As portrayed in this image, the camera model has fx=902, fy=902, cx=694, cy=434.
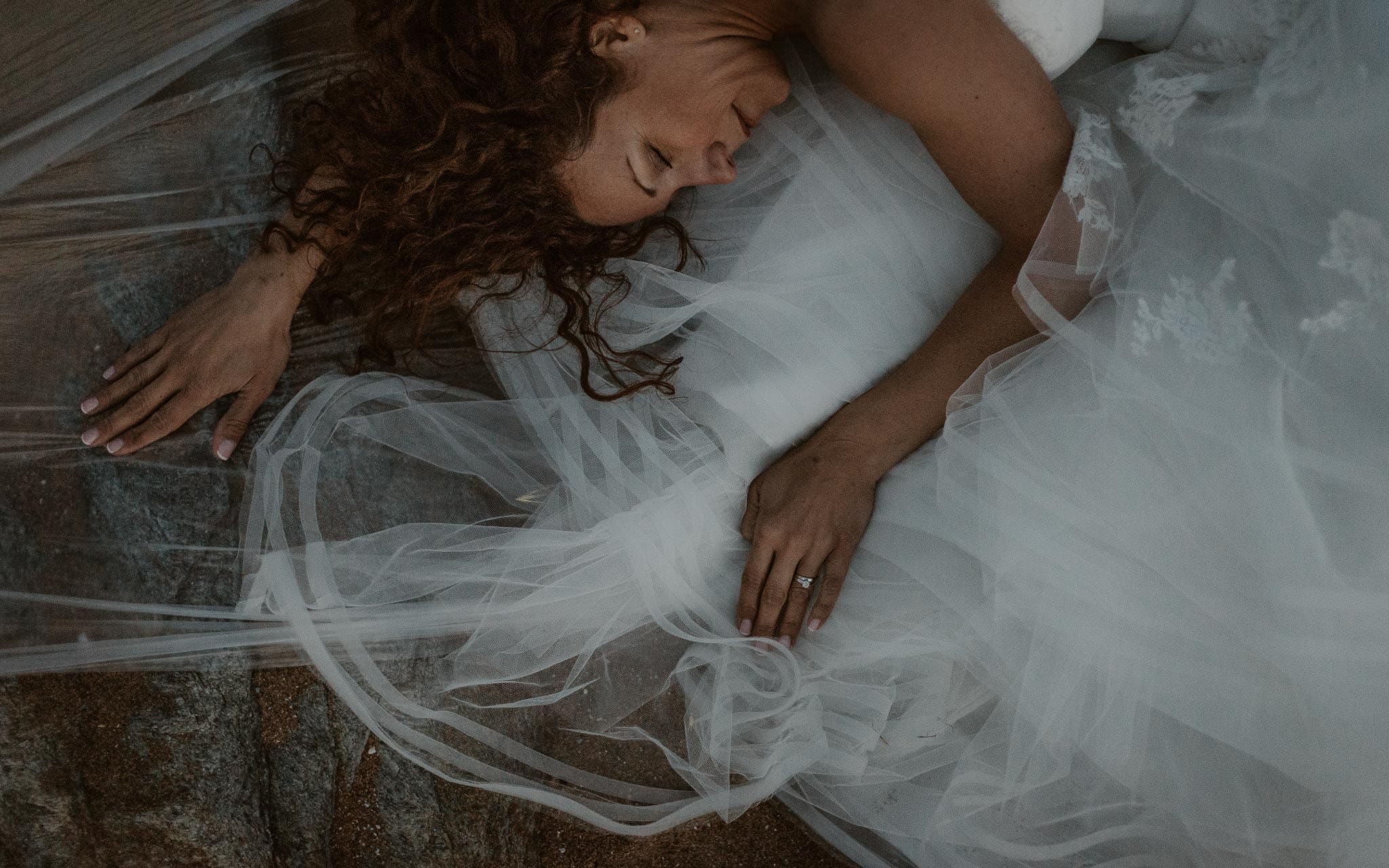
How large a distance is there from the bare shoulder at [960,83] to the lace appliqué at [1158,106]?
13 centimetres

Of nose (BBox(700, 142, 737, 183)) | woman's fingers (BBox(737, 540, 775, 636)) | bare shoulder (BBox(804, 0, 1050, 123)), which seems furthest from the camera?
woman's fingers (BBox(737, 540, 775, 636))

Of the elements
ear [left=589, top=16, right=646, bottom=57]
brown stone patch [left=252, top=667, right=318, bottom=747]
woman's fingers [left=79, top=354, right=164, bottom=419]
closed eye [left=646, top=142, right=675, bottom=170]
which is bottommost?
brown stone patch [left=252, top=667, right=318, bottom=747]

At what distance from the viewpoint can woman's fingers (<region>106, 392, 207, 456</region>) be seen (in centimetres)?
155

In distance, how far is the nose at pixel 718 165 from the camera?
141 cm

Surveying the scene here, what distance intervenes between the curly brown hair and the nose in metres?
0.17

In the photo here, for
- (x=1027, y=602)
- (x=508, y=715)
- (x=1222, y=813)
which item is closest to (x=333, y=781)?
(x=508, y=715)

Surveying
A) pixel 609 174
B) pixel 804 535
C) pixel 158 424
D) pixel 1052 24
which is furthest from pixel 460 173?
pixel 1052 24

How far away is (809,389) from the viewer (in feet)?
5.07

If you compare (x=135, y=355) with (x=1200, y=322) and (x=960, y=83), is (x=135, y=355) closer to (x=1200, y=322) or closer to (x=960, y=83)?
(x=960, y=83)

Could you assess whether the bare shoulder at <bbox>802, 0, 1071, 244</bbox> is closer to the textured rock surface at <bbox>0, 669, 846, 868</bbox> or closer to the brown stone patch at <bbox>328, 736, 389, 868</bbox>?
the textured rock surface at <bbox>0, 669, 846, 868</bbox>

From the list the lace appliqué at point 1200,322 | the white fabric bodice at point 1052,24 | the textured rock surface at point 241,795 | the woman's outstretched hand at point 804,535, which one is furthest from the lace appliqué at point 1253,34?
the textured rock surface at point 241,795

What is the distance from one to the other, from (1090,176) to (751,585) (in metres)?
0.83

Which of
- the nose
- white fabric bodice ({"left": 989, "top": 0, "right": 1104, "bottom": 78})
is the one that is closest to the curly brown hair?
the nose

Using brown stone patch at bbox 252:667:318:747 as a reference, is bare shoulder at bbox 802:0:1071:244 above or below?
above
